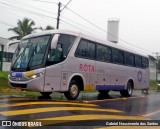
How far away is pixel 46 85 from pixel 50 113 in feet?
12.7

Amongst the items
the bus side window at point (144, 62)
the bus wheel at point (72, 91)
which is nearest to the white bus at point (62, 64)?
the bus wheel at point (72, 91)

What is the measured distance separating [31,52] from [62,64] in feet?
4.68

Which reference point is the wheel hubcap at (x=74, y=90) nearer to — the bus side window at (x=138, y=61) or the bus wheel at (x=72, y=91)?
the bus wheel at (x=72, y=91)

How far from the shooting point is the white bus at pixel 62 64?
13109 mm

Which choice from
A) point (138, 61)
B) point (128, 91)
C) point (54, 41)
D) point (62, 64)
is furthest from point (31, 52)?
point (138, 61)

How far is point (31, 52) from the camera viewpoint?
13.7m

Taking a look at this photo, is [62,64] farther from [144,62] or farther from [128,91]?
[144,62]

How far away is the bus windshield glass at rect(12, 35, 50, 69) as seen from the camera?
525 inches

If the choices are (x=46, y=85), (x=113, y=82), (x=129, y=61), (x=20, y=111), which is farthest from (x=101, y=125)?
(x=129, y=61)

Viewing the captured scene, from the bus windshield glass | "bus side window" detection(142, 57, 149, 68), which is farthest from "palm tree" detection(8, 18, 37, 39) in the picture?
the bus windshield glass

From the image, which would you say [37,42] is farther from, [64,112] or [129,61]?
[129,61]

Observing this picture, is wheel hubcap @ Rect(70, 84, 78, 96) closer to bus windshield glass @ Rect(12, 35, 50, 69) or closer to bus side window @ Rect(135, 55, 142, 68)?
bus windshield glass @ Rect(12, 35, 50, 69)

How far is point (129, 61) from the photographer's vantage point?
70.8 ft

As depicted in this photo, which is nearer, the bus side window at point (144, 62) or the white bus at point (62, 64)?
the white bus at point (62, 64)
